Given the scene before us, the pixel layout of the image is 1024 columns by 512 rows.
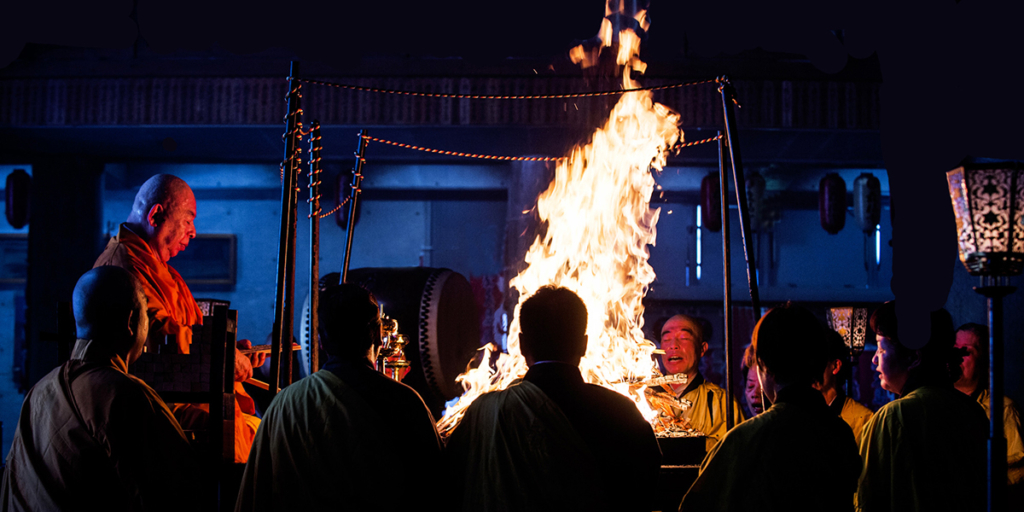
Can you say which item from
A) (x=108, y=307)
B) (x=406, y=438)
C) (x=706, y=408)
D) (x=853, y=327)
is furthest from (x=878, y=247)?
(x=108, y=307)

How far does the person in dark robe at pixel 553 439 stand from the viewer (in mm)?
1729

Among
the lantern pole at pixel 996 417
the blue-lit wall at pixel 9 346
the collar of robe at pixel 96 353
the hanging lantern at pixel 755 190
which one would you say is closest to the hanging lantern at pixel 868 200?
the hanging lantern at pixel 755 190

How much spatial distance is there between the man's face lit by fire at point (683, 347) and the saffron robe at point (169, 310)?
8.09 ft

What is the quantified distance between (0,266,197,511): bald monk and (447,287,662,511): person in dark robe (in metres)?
0.80

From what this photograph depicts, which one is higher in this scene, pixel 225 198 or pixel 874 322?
pixel 225 198

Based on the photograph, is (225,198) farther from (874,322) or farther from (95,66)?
(874,322)

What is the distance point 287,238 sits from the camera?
8.88 ft

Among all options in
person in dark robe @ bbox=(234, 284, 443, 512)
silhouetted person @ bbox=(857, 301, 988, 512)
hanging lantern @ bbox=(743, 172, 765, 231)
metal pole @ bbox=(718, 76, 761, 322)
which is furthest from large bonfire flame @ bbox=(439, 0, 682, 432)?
hanging lantern @ bbox=(743, 172, 765, 231)

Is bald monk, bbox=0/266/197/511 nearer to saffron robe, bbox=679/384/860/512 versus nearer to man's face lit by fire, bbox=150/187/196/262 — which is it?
man's face lit by fire, bbox=150/187/196/262

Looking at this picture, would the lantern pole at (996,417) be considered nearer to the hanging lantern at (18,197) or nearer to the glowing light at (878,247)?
the glowing light at (878,247)

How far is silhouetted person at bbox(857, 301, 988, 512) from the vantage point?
93.0 inches

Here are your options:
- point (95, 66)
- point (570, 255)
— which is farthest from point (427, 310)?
point (95, 66)

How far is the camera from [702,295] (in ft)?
27.2

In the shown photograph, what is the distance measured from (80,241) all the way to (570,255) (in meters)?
6.04
